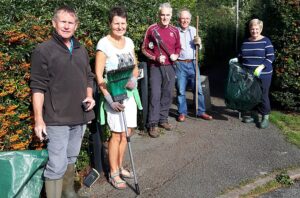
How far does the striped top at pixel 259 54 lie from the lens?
6.59 metres

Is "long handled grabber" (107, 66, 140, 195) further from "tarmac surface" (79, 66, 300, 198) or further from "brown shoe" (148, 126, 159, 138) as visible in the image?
"brown shoe" (148, 126, 159, 138)

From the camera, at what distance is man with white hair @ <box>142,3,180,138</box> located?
616 centimetres

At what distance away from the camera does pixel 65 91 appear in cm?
366

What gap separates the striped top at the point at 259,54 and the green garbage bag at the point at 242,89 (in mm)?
142

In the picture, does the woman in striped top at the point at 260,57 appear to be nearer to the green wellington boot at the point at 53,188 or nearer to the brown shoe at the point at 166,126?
the brown shoe at the point at 166,126

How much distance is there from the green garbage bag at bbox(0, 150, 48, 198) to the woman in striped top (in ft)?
13.3

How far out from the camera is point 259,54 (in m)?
6.62

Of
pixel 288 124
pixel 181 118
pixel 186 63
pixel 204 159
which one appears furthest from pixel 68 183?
pixel 288 124

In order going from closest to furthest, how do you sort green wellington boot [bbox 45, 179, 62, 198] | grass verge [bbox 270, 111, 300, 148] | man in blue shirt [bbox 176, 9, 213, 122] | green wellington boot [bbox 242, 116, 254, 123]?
1. green wellington boot [bbox 45, 179, 62, 198]
2. grass verge [bbox 270, 111, 300, 148]
3. man in blue shirt [bbox 176, 9, 213, 122]
4. green wellington boot [bbox 242, 116, 254, 123]

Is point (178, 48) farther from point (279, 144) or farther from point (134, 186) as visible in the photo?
point (134, 186)

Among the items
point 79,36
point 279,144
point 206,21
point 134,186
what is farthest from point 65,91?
point 206,21

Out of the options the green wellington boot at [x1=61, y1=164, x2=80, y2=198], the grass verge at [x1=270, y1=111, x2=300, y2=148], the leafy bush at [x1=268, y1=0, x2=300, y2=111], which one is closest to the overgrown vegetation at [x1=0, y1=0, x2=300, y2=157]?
Result: the leafy bush at [x1=268, y1=0, x2=300, y2=111]

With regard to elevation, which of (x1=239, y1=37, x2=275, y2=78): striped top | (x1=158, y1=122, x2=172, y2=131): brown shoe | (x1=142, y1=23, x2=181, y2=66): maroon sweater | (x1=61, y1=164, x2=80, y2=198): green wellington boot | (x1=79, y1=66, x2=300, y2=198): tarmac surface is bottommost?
(x1=79, y1=66, x2=300, y2=198): tarmac surface

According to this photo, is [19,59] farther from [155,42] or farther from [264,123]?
[264,123]
